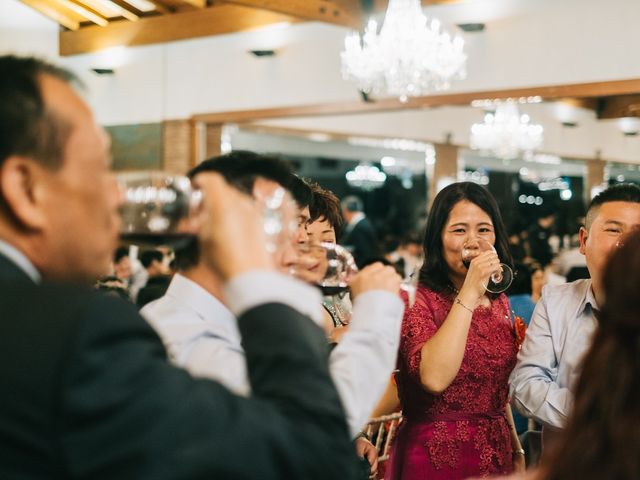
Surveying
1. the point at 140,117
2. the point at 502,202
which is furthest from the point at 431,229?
the point at 140,117

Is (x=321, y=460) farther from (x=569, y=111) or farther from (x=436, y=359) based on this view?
(x=569, y=111)

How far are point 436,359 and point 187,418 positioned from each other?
53.4 inches

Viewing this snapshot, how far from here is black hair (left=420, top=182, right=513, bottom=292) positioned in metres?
2.42

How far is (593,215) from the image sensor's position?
2.33 meters

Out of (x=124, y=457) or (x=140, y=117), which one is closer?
(x=124, y=457)

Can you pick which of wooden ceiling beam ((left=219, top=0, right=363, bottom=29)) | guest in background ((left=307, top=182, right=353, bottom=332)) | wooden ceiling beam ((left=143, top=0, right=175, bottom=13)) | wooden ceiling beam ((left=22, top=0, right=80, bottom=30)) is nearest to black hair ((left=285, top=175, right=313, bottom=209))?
guest in background ((left=307, top=182, right=353, bottom=332))

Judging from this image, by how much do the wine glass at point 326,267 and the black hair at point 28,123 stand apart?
0.54 metres

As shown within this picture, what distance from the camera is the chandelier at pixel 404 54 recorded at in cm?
600

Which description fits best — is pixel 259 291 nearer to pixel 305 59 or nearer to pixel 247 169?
pixel 247 169

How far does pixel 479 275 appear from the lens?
6.99 feet

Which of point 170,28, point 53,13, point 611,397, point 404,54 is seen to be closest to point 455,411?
point 611,397

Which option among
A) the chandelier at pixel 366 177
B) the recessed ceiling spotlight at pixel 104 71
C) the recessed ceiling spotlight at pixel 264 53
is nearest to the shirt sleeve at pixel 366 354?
the recessed ceiling spotlight at pixel 264 53

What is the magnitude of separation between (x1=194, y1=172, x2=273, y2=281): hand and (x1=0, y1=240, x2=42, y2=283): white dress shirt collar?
222 mm

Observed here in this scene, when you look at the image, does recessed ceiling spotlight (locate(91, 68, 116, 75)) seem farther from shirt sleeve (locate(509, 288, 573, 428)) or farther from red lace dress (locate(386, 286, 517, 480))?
shirt sleeve (locate(509, 288, 573, 428))
